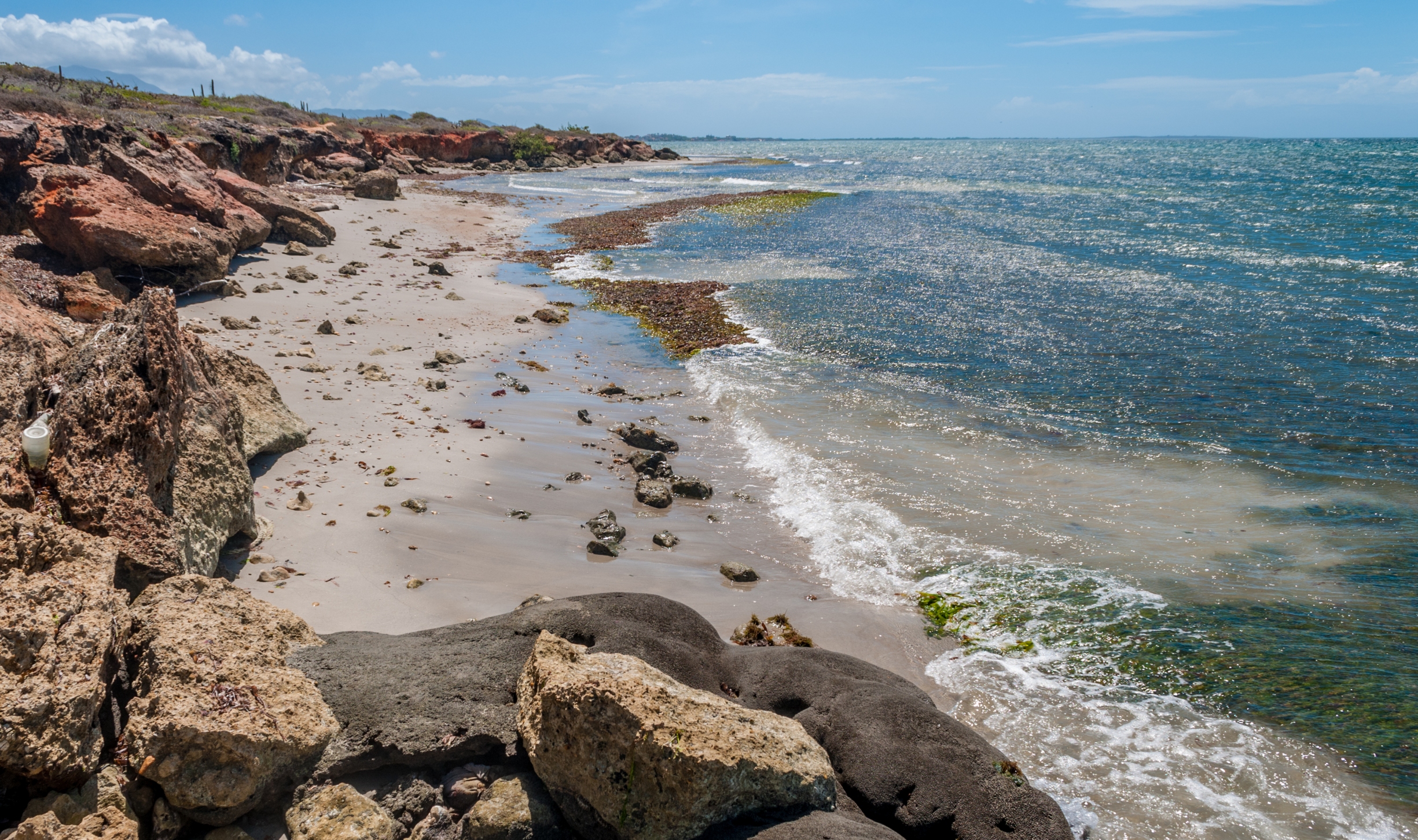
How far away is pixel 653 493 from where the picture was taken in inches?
365

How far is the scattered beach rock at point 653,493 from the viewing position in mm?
9234

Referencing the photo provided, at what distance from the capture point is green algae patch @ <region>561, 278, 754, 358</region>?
17328mm

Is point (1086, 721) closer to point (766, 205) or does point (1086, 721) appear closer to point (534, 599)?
point (534, 599)

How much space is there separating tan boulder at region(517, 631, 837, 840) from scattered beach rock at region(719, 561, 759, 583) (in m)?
3.53

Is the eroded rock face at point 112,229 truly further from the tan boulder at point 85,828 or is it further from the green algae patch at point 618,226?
the tan boulder at point 85,828

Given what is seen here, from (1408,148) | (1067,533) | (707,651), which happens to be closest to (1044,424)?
(1067,533)

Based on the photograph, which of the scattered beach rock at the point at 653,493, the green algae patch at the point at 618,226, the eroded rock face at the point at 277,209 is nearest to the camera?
the scattered beach rock at the point at 653,493

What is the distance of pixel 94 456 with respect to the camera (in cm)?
505

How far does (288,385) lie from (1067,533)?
10301 mm

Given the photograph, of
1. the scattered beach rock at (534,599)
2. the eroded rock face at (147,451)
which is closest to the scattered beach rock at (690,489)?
the scattered beach rock at (534,599)

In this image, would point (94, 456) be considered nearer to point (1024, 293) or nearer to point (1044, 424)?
point (1044, 424)

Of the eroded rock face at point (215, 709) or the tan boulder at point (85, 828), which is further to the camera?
the eroded rock face at point (215, 709)

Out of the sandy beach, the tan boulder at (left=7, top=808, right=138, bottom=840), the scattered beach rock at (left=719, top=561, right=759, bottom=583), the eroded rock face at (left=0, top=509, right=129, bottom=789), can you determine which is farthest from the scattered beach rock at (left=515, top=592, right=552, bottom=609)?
the tan boulder at (left=7, top=808, right=138, bottom=840)

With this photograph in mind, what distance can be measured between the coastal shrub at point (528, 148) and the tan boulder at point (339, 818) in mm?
80314
